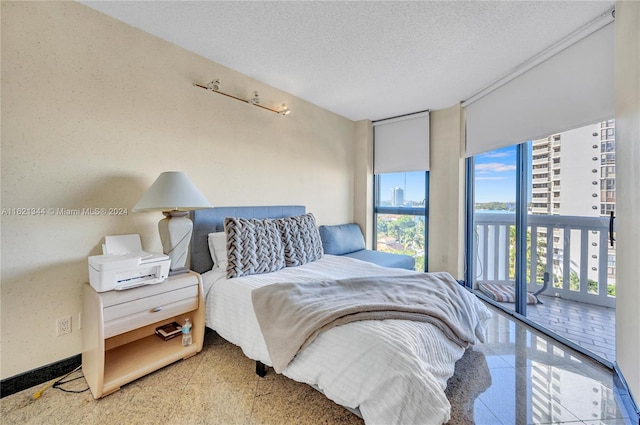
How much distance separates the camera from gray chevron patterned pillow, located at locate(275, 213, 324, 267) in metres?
2.50

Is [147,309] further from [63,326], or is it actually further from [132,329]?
[63,326]

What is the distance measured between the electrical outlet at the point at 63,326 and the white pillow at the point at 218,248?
3.21 ft

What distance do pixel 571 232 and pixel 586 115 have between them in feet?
3.40

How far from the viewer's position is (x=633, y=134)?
1.41 metres

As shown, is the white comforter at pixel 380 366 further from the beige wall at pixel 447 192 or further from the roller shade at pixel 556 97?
the beige wall at pixel 447 192

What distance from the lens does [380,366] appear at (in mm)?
1160

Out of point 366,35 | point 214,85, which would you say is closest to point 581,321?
point 366,35

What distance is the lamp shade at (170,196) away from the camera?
1.75m

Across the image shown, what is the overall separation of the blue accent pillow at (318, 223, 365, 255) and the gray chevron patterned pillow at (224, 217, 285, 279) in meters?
1.10

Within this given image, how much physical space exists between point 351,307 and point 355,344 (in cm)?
20

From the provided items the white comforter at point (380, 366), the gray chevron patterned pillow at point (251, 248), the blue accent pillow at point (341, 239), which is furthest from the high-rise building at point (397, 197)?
the white comforter at point (380, 366)

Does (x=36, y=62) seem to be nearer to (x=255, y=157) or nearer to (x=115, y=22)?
(x=115, y=22)

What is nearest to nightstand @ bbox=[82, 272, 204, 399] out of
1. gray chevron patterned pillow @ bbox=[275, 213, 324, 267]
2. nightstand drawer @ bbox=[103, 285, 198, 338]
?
nightstand drawer @ bbox=[103, 285, 198, 338]

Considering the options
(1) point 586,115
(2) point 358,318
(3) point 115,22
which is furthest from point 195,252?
(1) point 586,115
